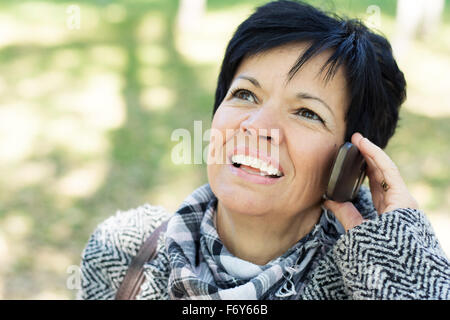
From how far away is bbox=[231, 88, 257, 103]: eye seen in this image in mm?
2194

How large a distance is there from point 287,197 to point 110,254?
76cm

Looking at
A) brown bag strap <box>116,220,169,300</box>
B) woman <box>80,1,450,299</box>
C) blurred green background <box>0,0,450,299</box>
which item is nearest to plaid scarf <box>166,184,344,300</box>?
woman <box>80,1,450,299</box>

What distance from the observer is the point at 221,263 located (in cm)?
219

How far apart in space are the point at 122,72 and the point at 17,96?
148 centimetres

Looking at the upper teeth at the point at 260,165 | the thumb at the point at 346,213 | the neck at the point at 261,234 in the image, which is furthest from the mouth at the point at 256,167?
the thumb at the point at 346,213

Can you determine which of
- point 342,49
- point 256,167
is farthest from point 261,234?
point 342,49

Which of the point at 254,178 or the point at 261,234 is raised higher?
the point at 254,178

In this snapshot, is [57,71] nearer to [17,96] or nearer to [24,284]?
[17,96]

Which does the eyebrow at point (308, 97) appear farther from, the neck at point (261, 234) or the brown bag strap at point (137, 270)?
the brown bag strap at point (137, 270)

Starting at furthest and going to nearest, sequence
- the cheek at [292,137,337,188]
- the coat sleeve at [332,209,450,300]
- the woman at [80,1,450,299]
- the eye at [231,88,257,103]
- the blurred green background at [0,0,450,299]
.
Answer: the blurred green background at [0,0,450,299] → the eye at [231,88,257,103] → the cheek at [292,137,337,188] → the woman at [80,1,450,299] → the coat sleeve at [332,209,450,300]

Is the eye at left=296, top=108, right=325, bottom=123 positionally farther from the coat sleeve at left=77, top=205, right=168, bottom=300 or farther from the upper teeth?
the coat sleeve at left=77, top=205, right=168, bottom=300

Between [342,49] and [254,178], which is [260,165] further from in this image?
[342,49]

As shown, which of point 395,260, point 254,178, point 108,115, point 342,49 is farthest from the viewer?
point 108,115

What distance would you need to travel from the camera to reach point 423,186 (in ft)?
19.8
